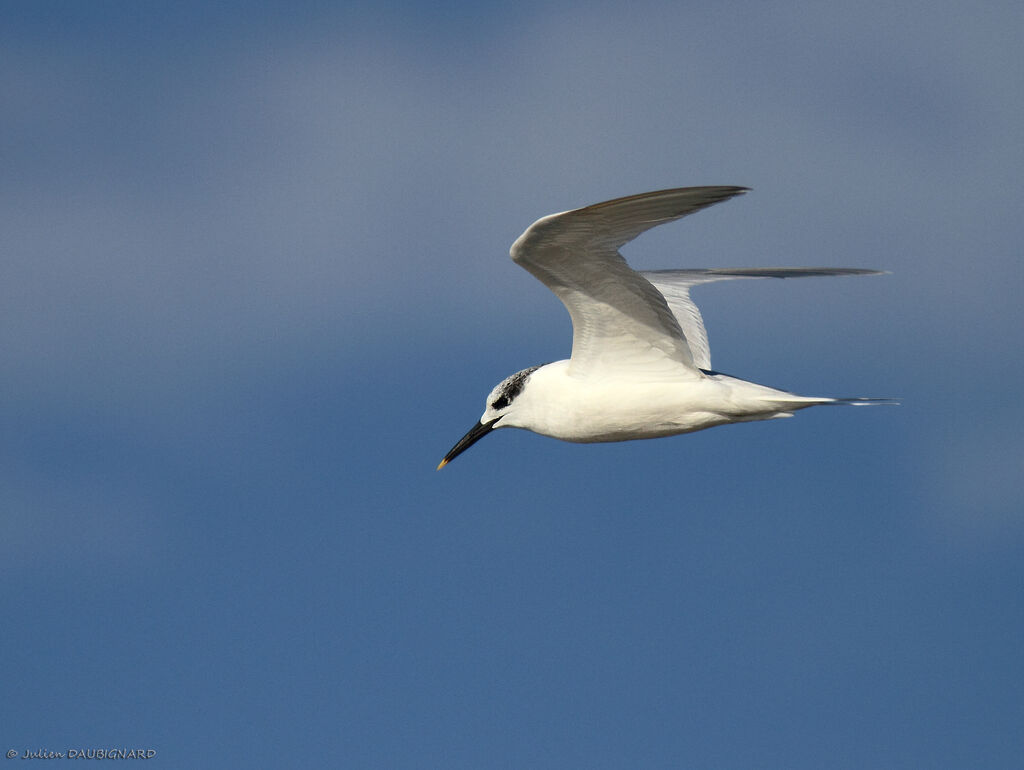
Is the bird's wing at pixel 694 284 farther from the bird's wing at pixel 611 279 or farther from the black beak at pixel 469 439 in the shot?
the black beak at pixel 469 439

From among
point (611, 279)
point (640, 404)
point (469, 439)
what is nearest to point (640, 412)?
point (640, 404)

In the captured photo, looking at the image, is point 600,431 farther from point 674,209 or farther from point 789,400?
point 674,209

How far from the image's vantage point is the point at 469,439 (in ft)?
51.0

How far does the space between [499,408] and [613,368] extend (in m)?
1.86

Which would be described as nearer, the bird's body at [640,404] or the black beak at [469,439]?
the bird's body at [640,404]

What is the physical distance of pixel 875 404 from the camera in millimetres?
12125

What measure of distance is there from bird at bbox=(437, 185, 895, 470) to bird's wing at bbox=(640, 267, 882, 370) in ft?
0.11

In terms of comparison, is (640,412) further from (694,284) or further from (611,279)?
(694,284)

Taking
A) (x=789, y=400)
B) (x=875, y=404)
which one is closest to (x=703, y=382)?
(x=789, y=400)

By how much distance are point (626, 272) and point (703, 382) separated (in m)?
1.62

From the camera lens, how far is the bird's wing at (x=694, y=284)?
14727 mm

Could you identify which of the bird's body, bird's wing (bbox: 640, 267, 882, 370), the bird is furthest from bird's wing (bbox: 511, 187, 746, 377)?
bird's wing (bbox: 640, 267, 882, 370)

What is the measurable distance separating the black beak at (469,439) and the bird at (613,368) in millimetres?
189

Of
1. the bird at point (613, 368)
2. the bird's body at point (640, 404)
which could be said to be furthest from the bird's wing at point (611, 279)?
the bird's body at point (640, 404)
